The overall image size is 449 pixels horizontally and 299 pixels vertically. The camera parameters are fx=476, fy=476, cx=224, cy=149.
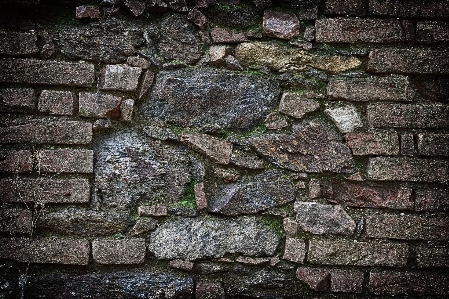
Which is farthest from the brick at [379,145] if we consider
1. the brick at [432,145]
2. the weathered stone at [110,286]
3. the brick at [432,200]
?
the weathered stone at [110,286]

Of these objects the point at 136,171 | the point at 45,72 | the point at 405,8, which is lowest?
the point at 136,171

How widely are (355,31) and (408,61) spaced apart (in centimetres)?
30

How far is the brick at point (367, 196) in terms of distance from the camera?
7.64ft

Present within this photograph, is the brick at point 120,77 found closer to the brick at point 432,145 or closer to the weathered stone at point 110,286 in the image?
the weathered stone at point 110,286

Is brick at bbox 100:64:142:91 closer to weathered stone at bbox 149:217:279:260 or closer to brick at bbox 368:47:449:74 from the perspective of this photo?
weathered stone at bbox 149:217:279:260

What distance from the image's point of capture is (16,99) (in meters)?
2.27

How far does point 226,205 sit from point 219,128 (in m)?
0.38

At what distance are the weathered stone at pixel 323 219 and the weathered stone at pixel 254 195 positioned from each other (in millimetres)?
89

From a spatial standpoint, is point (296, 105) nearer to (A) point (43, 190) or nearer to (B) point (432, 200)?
(B) point (432, 200)

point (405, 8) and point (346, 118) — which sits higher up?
point (405, 8)

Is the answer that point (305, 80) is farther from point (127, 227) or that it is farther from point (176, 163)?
point (127, 227)

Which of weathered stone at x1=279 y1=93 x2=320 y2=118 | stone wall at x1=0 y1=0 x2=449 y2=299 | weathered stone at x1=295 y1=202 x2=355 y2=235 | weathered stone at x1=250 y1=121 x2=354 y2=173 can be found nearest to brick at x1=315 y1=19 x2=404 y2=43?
stone wall at x1=0 y1=0 x2=449 y2=299

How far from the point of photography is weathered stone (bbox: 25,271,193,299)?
2250 mm

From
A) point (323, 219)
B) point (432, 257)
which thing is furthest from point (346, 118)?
point (432, 257)
